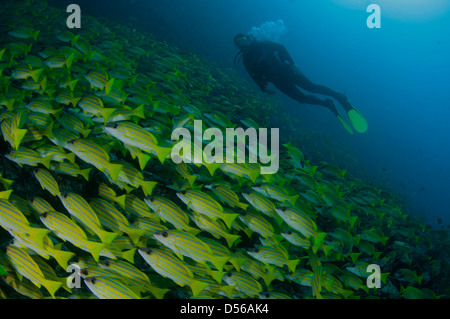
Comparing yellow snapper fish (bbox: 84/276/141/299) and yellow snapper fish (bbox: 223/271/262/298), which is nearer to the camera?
yellow snapper fish (bbox: 84/276/141/299)

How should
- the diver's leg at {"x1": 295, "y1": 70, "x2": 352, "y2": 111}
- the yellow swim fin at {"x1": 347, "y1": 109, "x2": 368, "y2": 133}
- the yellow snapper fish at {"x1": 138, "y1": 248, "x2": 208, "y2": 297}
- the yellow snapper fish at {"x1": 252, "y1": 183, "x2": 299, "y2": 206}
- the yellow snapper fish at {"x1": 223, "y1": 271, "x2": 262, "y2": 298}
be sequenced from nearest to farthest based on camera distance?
the yellow snapper fish at {"x1": 138, "y1": 248, "x2": 208, "y2": 297} < the yellow snapper fish at {"x1": 223, "y1": 271, "x2": 262, "y2": 298} < the yellow snapper fish at {"x1": 252, "y1": 183, "x2": 299, "y2": 206} < the yellow swim fin at {"x1": 347, "y1": 109, "x2": 368, "y2": 133} < the diver's leg at {"x1": 295, "y1": 70, "x2": 352, "y2": 111}

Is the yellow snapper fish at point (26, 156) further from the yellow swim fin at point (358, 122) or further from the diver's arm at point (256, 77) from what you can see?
the yellow swim fin at point (358, 122)

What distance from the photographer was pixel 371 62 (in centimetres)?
7919

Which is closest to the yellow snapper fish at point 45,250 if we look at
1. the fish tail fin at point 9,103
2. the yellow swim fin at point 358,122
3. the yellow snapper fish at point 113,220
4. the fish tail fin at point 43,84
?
the yellow snapper fish at point 113,220

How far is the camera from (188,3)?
36438 mm

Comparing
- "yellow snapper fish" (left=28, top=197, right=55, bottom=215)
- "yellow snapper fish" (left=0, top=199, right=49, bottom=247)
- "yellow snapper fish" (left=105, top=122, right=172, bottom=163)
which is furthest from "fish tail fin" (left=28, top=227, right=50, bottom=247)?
"yellow snapper fish" (left=105, top=122, right=172, bottom=163)

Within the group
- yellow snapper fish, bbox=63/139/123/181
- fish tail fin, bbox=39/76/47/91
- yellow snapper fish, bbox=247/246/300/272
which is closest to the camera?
yellow snapper fish, bbox=63/139/123/181

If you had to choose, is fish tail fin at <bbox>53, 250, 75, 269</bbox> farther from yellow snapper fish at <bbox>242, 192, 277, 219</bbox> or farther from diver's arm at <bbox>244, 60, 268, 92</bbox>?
diver's arm at <bbox>244, 60, 268, 92</bbox>

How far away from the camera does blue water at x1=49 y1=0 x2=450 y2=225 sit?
27531 mm

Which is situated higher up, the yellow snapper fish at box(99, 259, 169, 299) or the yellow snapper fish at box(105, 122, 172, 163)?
the yellow snapper fish at box(105, 122, 172, 163)

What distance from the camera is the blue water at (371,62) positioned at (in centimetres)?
2753

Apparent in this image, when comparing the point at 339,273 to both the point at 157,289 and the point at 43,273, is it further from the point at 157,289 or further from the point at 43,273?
the point at 43,273
